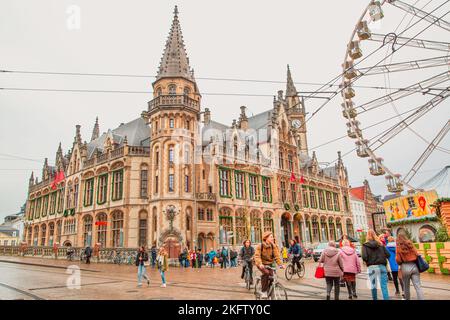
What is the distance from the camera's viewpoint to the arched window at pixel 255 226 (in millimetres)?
33906

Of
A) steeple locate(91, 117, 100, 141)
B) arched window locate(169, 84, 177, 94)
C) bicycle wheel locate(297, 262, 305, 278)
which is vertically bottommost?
bicycle wheel locate(297, 262, 305, 278)

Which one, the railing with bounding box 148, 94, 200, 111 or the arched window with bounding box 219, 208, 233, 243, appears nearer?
the railing with bounding box 148, 94, 200, 111

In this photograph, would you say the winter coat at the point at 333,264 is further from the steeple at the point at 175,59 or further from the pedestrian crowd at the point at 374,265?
the steeple at the point at 175,59

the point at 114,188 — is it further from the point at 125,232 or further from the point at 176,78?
the point at 176,78

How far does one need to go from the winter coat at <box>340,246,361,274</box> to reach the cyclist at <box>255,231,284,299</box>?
205cm

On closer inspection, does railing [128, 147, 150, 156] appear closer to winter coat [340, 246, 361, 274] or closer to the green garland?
the green garland

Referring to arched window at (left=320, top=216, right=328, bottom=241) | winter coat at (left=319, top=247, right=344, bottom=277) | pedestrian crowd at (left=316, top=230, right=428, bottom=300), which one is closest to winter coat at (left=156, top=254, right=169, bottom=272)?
pedestrian crowd at (left=316, top=230, right=428, bottom=300)

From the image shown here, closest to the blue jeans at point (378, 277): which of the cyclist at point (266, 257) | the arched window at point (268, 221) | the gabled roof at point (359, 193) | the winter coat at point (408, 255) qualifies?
the winter coat at point (408, 255)

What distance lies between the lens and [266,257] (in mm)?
7598

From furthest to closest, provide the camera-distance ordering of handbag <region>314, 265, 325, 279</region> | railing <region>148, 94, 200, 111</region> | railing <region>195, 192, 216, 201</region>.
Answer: railing <region>148, 94, 200, 111</region> < railing <region>195, 192, 216, 201</region> < handbag <region>314, 265, 325, 279</region>

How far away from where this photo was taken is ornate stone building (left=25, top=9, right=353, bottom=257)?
93.0ft

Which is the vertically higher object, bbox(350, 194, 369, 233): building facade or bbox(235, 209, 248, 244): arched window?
bbox(350, 194, 369, 233): building facade

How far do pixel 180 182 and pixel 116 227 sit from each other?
28.9 feet

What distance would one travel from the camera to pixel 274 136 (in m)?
38.9
